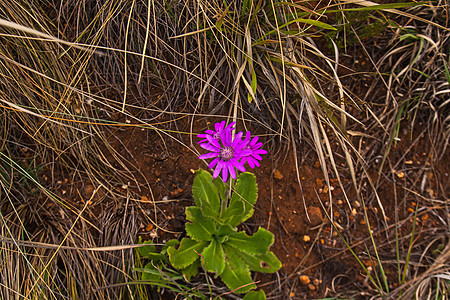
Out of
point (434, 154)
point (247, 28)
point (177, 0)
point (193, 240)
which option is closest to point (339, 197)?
point (434, 154)

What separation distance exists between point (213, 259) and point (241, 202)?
379mm

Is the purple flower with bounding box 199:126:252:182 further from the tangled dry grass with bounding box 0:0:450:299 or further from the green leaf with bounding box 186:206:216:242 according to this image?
the green leaf with bounding box 186:206:216:242

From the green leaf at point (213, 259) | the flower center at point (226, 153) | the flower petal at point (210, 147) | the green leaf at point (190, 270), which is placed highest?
the flower petal at point (210, 147)

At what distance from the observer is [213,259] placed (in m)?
2.10

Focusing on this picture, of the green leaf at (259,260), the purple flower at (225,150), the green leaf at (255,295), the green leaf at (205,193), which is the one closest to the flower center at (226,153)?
the purple flower at (225,150)

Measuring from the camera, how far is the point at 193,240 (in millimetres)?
2170

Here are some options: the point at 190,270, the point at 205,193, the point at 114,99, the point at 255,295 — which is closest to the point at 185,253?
the point at 190,270

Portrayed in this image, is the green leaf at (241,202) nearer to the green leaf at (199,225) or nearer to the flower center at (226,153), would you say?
the green leaf at (199,225)

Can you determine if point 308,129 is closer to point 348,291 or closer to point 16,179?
point 348,291

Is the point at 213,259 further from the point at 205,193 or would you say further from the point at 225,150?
the point at 225,150

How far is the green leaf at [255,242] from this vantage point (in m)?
2.12

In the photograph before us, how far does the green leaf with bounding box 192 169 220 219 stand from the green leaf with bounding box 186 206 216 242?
41 millimetres

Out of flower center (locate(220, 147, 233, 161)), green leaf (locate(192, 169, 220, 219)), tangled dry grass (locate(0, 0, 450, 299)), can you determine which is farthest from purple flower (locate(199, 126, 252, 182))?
green leaf (locate(192, 169, 220, 219))

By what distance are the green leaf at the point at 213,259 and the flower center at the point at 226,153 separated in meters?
0.64
